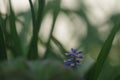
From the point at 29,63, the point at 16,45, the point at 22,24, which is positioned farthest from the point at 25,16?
the point at 29,63

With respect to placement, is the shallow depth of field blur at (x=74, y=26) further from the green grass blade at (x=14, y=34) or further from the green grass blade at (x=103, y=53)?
the green grass blade at (x=103, y=53)

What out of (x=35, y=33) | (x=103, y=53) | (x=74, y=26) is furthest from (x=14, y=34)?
(x=74, y=26)

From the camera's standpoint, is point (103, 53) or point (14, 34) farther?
point (14, 34)

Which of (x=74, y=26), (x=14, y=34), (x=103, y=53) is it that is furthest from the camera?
(x=74, y=26)

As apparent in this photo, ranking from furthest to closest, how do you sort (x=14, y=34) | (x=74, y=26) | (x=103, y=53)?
(x=74, y=26), (x=14, y=34), (x=103, y=53)

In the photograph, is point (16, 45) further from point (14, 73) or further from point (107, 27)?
point (107, 27)

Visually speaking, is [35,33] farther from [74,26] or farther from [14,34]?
[74,26]

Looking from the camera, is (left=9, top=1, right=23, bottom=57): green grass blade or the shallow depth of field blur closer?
(left=9, top=1, right=23, bottom=57): green grass blade

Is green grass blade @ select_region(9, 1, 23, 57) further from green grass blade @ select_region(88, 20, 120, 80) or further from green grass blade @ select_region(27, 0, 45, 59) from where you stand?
green grass blade @ select_region(88, 20, 120, 80)

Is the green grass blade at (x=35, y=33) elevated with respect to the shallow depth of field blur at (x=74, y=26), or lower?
elevated

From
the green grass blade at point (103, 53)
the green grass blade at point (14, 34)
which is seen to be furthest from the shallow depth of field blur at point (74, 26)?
the green grass blade at point (103, 53)

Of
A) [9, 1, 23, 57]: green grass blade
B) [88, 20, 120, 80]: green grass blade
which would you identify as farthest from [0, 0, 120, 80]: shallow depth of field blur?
[88, 20, 120, 80]: green grass blade
